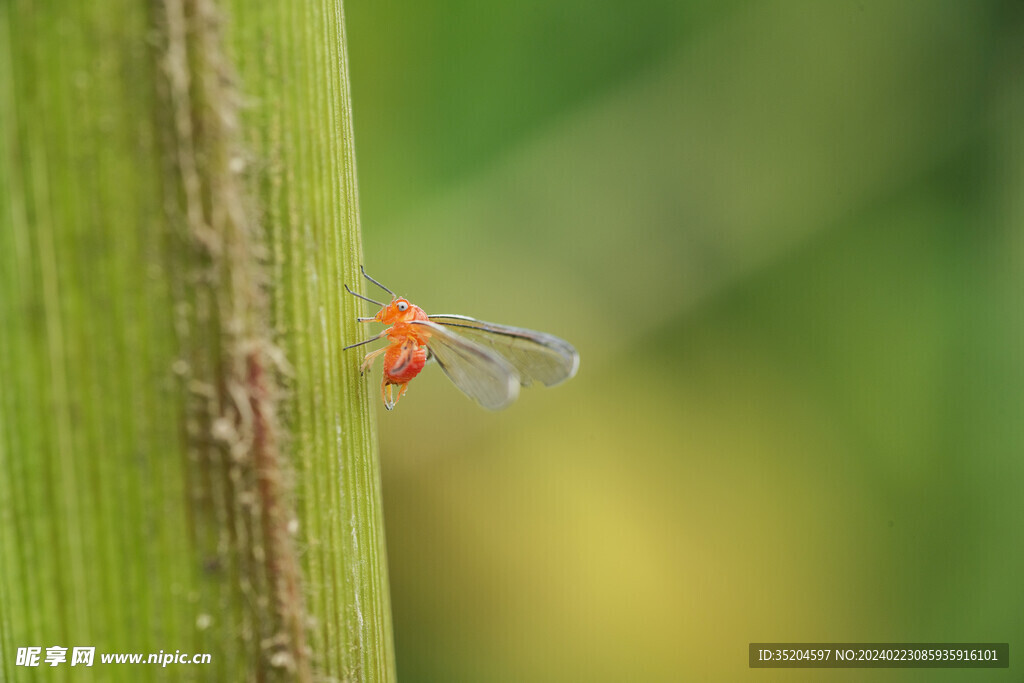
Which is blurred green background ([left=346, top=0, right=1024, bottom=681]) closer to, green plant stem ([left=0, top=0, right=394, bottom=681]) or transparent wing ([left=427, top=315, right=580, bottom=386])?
transparent wing ([left=427, top=315, right=580, bottom=386])

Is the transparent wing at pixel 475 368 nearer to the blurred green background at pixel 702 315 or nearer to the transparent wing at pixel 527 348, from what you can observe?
the transparent wing at pixel 527 348

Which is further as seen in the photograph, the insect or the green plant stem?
the insect

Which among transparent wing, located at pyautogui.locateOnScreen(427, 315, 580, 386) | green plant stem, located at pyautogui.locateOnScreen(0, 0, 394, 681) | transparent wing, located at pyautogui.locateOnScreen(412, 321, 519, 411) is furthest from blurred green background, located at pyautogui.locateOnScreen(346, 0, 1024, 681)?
green plant stem, located at pyautogui.locateOnScreen(0, 0, 394, 681)

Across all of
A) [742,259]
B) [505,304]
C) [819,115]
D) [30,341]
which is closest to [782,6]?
[819,115]

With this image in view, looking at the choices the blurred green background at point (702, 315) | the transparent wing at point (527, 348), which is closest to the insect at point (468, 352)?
the transparent wing at point (527, 348)

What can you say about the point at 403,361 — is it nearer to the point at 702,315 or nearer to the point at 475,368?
the point at 475,368

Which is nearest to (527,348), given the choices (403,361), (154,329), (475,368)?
(475,368)
